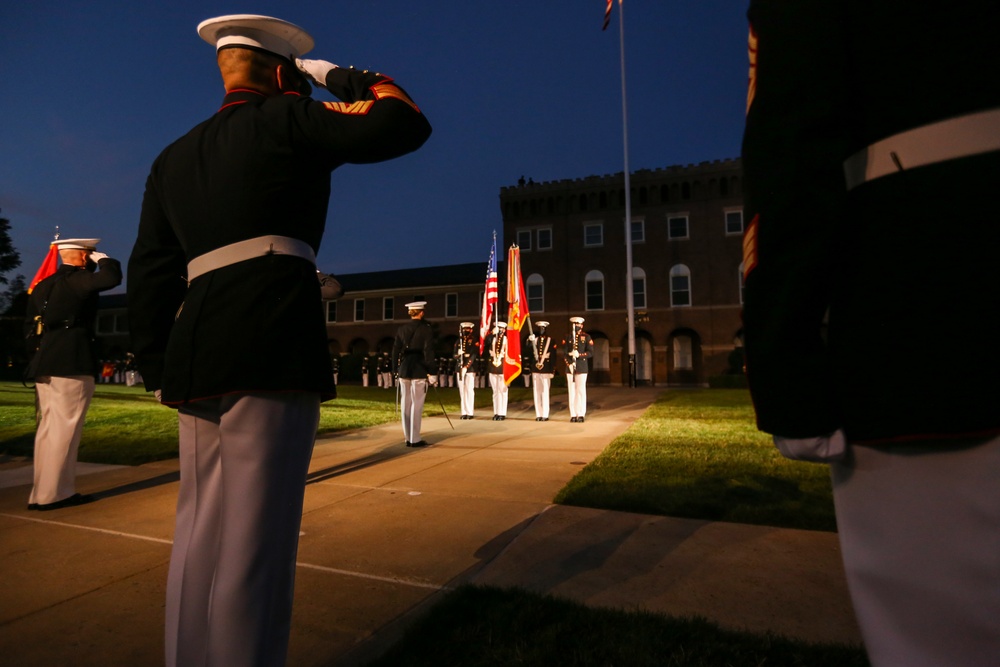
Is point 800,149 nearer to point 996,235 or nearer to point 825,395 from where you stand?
point 996,235

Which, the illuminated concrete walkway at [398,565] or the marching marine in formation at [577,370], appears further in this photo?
the marching marine in formation at [577,370]

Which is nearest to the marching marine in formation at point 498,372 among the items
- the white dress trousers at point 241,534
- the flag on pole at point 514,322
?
the flag on pole at point 514,322

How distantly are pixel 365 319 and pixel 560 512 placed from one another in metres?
41.3

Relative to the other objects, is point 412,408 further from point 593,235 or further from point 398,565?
point 593,235

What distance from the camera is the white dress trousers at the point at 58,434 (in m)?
4.41

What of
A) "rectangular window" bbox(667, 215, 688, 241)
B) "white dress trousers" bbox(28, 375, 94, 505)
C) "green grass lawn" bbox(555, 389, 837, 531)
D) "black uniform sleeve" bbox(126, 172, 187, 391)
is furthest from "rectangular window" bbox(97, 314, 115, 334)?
"black uniform sleeve" bbox(126, 172, 187, 391)

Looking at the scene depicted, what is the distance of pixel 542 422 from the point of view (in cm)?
1182

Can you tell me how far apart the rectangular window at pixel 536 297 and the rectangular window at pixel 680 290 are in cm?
831

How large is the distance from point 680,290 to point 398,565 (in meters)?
34.7

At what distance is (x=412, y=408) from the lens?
26.1ft

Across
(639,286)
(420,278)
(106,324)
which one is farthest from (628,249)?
(106,324)

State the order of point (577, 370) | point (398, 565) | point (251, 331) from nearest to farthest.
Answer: point (251, 331), point (398, 565), point (577, 370)

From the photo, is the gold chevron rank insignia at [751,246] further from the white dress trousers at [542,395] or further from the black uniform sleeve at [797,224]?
the white dress trousers at [542,395]

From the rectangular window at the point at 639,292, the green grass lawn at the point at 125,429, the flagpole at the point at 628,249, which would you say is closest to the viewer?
the green grass lawn at the point at 125,429
